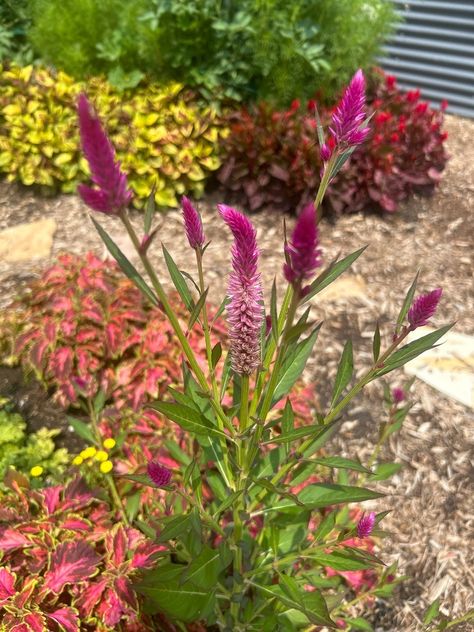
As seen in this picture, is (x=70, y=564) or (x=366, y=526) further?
(x=70, y=564)

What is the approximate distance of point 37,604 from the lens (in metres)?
1.53

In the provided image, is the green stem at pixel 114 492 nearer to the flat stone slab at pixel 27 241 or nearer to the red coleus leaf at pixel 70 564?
the red coleus leaf at pixel 70 564

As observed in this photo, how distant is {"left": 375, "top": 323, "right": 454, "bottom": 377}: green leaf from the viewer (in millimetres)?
1019

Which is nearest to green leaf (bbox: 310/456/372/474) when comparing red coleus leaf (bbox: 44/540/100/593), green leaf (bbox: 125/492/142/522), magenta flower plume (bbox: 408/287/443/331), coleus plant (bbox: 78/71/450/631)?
coleus plant (bbox: 78/71/450/631)

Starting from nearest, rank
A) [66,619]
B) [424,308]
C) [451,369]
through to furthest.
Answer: [424,308], [66,619], [451,369]

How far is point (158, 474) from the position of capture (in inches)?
42.2

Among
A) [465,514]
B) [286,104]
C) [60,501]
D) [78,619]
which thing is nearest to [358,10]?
[286,104]

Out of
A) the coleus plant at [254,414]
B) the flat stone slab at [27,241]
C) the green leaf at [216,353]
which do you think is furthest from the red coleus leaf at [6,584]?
the flat stone slab at [27,241]

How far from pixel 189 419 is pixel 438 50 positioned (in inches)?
247

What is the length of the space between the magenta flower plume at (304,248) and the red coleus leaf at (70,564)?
1330 millimetres

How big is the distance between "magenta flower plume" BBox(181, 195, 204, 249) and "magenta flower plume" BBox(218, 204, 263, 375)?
10 centimetres

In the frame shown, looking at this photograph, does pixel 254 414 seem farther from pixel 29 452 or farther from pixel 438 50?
pixel 438 50

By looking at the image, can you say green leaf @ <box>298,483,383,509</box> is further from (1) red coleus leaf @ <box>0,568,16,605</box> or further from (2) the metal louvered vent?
(2) the metal louvered vent

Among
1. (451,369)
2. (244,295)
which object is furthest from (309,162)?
(244,295)
